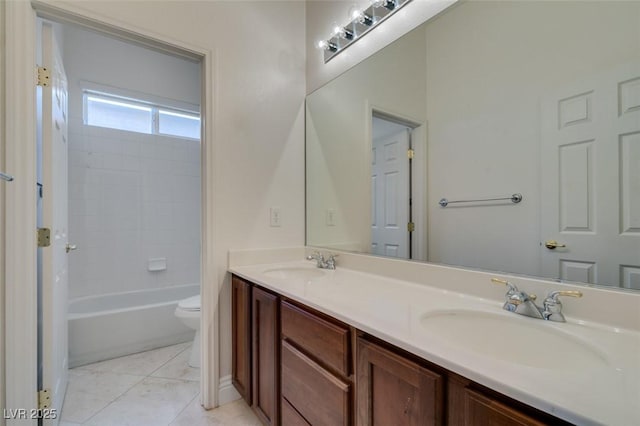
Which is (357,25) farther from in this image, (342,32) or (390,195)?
(390,195)

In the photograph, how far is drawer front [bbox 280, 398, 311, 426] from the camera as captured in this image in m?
1.10

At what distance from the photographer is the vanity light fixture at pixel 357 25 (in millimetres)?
1436

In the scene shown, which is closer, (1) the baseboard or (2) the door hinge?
(2) the door hinge

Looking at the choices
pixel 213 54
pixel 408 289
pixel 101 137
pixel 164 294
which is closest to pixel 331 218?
pixel 408 289

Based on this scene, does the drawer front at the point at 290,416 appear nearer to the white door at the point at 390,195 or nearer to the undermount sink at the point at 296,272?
the undermount sink at the point at 296,272

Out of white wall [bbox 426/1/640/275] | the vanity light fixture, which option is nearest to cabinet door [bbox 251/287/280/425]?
white wall [bbox 426/1/640/275]

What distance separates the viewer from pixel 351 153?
5.91ft

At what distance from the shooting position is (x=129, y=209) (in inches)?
110

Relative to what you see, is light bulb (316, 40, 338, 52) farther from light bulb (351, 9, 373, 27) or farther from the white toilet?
the white toilet

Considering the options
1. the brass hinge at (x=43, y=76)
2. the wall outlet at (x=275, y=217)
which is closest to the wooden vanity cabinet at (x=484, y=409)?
the wall outlet at (x=275, y=217)

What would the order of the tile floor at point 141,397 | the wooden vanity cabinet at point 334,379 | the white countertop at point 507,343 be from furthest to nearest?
the tile floor at point 141,397
the wooden vanity cabinet at point 334,379
the white countertop at point 507,343

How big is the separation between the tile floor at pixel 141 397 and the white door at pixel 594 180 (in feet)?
5.35

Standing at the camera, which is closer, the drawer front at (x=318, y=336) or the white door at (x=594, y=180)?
the white door at (x=594, y=180)

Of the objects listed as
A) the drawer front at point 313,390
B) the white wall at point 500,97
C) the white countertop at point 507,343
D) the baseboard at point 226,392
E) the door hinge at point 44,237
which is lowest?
the baseboard at point 226,392
